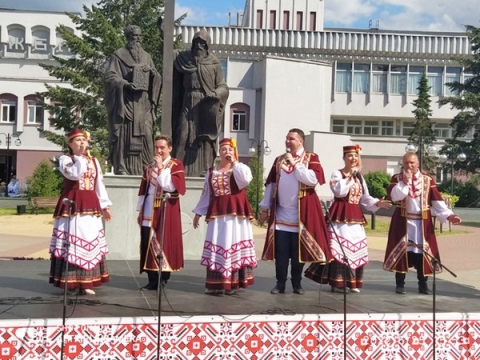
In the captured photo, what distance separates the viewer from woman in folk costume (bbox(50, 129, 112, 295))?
7.18m

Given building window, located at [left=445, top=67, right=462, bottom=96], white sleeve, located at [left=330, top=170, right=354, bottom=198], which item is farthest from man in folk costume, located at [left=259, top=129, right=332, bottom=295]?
building window, located at [left=445, top=67, right=462, bottom=96]

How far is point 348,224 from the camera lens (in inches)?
310

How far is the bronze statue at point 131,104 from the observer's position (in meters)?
10.4

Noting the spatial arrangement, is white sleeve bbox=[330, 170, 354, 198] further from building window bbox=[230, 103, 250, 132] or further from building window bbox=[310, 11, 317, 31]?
building window bbox=[310, 11, 317, 31]

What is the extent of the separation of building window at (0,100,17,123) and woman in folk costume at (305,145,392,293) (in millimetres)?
36540

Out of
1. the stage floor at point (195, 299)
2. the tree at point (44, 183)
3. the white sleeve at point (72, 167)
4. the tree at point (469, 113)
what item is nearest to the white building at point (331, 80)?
the tree at point (469, 113)

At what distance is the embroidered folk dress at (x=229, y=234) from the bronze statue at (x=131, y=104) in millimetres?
3247

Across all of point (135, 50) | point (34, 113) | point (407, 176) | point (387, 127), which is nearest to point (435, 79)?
point (387, 127)

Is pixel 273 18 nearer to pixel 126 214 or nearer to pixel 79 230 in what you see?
pixel 126 214

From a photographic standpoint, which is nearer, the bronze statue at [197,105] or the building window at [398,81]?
the bronze statue at [197,105]

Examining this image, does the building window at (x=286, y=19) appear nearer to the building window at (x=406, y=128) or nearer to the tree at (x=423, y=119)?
the building window at (x=406, y=128)

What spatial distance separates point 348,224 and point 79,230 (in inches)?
119

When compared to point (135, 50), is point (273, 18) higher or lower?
higher

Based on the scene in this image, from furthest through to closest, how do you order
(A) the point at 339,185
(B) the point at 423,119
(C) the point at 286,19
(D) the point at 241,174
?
(C) the point at 286,19 → (B) the point at 423,119 → (A) the point at 339,185 → (D) the point at 241,174
